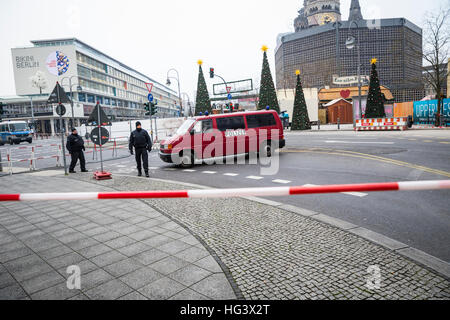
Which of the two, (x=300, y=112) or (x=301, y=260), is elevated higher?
(x=300, y=112)

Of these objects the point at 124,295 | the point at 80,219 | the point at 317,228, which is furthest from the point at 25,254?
the point at 317,228

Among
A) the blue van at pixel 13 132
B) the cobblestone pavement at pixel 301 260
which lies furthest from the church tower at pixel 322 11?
the cobblestone pavement at pixel 301 260

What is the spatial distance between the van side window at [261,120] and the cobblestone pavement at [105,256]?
7688 millimetres

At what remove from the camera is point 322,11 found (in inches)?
5354

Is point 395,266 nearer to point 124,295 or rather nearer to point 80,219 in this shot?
point 124,295

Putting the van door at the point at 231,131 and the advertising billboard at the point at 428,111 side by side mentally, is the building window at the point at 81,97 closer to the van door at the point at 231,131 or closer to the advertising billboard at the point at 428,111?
the advertising billboard at the point at 428,111

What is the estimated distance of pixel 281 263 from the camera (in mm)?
3471

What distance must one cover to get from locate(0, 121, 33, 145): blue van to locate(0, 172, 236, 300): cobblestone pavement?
3688 cm

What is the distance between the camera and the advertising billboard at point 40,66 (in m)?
70.9

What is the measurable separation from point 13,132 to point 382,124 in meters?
39.1

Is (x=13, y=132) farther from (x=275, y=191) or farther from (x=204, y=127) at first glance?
(x=275, y=191)

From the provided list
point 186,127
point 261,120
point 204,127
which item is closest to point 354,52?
point 261,120

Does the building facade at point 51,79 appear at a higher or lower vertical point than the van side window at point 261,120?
higher
